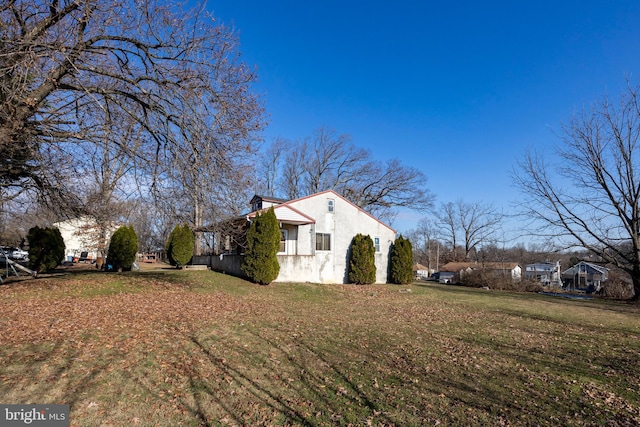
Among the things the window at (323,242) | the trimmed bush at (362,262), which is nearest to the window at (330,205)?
the window at (323,242)

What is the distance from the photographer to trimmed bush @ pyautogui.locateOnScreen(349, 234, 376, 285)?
22.0 m

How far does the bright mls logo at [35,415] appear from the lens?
11.7 feet

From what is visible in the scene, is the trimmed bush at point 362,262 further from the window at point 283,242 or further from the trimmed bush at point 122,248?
the trimmed bush at point 122,248

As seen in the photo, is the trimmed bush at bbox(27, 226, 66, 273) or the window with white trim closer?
the trimmed bush at bbox(27, 226, 66, 273)

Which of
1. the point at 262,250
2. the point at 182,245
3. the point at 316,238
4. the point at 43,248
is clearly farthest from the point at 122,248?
the point at 316,238

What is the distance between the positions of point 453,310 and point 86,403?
12618 millimetres

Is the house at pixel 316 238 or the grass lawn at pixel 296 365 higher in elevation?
the house at pixel 316 238

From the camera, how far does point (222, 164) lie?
27.8 feet

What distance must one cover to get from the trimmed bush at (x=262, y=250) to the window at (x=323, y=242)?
4200mm

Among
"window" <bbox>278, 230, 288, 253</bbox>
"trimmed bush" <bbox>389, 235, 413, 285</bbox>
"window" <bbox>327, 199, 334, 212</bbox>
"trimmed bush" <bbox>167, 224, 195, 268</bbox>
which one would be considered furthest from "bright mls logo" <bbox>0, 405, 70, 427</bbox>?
"trimmed bush" <bbox>389, 235, 413, 285</bbox>

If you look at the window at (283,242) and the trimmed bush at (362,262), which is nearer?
the window at (283,242)

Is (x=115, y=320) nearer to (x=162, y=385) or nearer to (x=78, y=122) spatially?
(x=162, y=385)

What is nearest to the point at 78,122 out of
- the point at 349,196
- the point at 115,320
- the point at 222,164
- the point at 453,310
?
the point at 222,164

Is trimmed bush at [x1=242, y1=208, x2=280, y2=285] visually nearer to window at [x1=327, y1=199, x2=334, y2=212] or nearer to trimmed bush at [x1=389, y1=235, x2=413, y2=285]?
window at [x1=327, y1=199, x2=334, y2=212]
